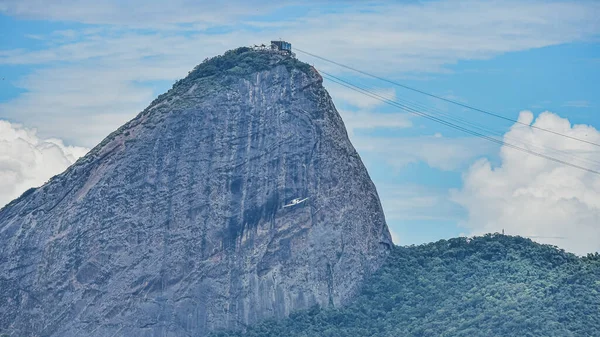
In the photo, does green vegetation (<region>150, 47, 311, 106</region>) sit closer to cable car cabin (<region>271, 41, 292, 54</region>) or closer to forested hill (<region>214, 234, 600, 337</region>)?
cable car cabin (<region>271, 41, 292, 54</region>)

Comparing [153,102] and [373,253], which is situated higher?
[153,102]

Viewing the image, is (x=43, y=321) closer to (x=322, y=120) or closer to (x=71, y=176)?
(x=71, y=176)

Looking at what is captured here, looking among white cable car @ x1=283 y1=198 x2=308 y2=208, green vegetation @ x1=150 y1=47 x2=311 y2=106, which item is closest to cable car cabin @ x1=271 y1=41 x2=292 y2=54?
green vegetation @ x1=150 y1=47 x2=311 y2=106

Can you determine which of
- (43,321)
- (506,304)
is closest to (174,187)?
(43,321)

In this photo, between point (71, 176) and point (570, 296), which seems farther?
point (71, 176)

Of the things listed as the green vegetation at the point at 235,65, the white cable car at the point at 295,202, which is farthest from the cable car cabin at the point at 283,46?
the white cable car at the point at 295,202

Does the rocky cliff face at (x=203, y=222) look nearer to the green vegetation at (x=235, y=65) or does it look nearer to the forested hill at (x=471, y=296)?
the green vegetation at (x=235, y=65)
